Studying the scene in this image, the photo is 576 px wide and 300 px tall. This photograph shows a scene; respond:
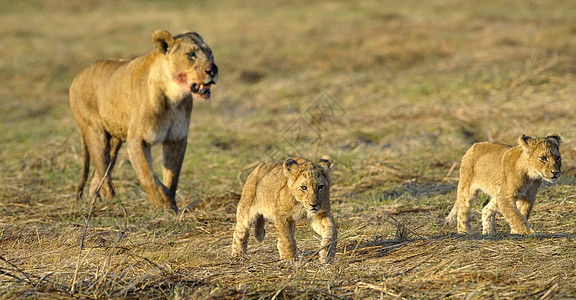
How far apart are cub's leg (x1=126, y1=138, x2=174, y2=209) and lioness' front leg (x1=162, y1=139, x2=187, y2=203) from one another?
0.99ft

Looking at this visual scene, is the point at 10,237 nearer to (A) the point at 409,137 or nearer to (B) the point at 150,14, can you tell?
(A) the point at 409,137

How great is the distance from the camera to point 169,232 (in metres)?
6.97

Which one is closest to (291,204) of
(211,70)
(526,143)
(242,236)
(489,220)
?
(242,236)

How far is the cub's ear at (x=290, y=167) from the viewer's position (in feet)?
17.9

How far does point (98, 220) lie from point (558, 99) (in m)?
8.18

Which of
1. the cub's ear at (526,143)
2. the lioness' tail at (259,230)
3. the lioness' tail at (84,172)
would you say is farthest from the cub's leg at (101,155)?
the cub's ear at (526,143)

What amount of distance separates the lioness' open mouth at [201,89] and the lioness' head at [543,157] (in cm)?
331

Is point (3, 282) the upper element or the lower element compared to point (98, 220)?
upper

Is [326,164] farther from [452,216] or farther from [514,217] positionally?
[452,216]

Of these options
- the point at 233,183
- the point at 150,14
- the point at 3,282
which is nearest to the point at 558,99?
the point at 233,183

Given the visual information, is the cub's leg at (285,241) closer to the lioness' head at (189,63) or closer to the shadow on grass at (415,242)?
the shadow on grass at (415,242)

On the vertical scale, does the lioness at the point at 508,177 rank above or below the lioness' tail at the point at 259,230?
above

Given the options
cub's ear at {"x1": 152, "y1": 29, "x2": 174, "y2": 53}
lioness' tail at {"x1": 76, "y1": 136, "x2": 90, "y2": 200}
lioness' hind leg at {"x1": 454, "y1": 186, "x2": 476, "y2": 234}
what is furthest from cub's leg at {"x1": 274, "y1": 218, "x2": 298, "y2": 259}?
lioness' tail at {"x1": 76, "y1": 136, "x2": 90, "y2": 200}

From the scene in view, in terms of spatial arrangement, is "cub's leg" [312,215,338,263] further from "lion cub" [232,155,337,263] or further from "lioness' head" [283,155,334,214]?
"lioness' head" [283,155,334,214]
